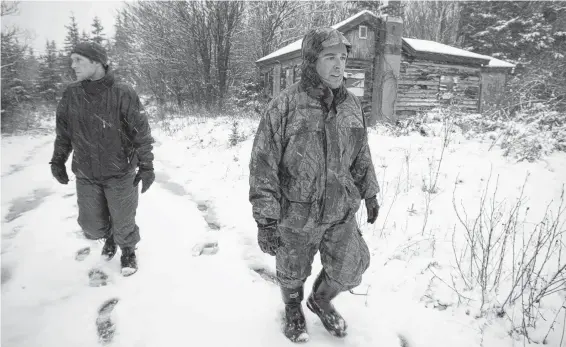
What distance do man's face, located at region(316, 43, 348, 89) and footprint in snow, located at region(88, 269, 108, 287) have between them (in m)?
2.66

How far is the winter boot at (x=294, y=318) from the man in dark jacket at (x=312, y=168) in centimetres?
19

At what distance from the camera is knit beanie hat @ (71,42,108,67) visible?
2.49m

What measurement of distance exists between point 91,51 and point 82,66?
0.50ft

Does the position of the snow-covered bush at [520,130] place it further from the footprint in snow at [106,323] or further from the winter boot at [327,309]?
the footprint in snow at [106,323]

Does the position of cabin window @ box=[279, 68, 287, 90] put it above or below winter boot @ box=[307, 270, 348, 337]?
above

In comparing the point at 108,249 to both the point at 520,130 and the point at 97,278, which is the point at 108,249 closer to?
the point at 97,278

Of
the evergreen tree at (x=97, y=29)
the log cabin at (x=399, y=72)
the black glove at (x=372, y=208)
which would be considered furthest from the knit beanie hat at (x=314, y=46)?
the evergreen tree at (x=97, y=29)

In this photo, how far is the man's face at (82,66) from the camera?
97.7 inches

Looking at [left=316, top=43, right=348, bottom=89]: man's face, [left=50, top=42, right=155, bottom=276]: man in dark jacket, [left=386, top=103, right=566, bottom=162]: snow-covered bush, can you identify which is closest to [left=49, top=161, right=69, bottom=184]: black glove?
[left=50, top=42, right=155, bottom=276]: man in dark jacket

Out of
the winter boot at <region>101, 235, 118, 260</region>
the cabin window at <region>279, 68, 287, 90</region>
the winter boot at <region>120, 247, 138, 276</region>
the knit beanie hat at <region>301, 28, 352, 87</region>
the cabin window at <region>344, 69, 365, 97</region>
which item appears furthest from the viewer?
the cabin window at <region>279, 68, 287, 90</region>

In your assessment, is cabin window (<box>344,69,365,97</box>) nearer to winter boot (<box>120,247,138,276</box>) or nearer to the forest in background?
the forest in background

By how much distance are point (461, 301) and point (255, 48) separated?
21348 mm

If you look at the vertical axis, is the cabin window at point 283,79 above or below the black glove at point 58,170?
above

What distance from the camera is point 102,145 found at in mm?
2664
